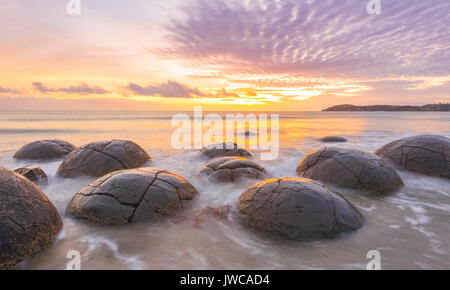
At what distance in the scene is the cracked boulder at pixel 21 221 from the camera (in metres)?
2.14

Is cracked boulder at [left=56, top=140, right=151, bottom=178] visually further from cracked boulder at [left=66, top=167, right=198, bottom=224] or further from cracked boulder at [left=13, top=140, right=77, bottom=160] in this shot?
cracked boulder at [left=13, top=140, right=77, bottom=160]

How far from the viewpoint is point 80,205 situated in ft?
10.4

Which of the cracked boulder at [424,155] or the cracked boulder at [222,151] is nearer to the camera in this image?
the cracked boulder at [424,155]

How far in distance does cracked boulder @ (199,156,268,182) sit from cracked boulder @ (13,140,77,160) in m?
4.93

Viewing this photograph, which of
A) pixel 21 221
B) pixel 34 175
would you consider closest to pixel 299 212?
pixel 21 221

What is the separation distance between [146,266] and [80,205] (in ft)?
5.07

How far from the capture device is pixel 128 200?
3.10 m

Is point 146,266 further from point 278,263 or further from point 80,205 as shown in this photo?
point 80,205

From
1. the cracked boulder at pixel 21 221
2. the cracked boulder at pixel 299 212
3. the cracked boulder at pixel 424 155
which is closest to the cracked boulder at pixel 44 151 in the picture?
the cracked boulder at pixel 21 221

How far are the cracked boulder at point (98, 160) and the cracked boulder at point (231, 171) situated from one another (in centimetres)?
181

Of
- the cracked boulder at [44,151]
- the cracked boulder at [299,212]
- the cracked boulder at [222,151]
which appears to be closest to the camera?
the cracked boulder at [299,212]

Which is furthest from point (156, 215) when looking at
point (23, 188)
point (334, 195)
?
point (334, 195)

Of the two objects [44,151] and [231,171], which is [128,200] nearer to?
[231,171]

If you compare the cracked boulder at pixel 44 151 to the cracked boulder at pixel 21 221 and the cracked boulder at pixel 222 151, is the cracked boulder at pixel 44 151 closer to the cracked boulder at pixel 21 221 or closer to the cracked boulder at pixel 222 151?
the cracked boulder at pixel 222 151
